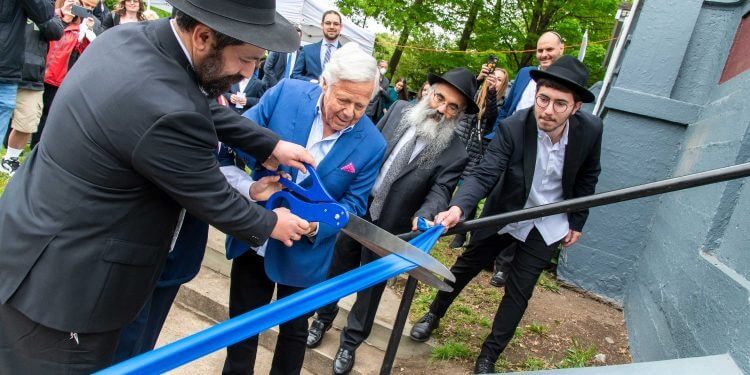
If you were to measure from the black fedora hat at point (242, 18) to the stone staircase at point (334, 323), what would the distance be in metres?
2.42

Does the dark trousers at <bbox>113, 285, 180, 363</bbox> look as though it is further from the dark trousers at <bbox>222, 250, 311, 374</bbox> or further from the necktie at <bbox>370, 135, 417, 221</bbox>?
the necktie at <bbox>370, 135, 417, 221</bbox>

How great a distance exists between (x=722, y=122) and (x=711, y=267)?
50.5 inches

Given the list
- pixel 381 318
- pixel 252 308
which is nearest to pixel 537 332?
pixel 381 318

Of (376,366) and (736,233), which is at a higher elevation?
(736,233)

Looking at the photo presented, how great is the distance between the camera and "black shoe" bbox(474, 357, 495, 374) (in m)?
3.25

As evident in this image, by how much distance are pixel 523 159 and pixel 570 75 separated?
0.59m

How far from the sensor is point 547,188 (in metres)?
3.32

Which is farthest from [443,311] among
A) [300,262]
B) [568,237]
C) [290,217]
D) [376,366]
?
[290,217]

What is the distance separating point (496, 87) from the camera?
15.3 ft

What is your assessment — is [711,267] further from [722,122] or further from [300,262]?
[300,262]

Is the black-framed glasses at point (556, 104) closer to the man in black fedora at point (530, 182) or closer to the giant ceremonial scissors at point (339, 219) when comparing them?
the man in black fedora at point (530, 182)

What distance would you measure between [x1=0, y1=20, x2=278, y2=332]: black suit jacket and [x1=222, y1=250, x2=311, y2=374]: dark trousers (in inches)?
33.4

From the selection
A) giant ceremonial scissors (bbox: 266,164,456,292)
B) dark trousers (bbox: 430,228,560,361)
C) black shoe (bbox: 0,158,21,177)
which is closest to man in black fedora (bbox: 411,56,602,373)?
dark trousers (bbox: 430,228,560,361)

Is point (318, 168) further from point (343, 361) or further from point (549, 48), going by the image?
point (549, 48)
